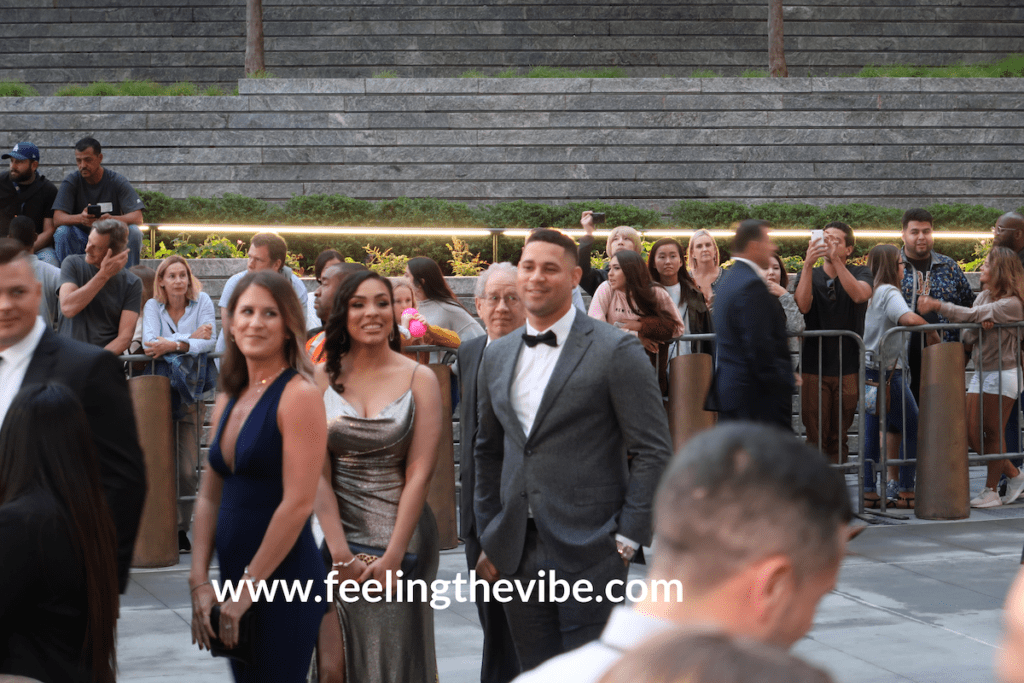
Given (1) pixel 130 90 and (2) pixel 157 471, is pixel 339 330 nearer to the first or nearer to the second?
(2) pixel 157 471

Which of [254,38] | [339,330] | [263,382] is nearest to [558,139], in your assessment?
[254,38]

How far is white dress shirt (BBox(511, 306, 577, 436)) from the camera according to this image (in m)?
4.47

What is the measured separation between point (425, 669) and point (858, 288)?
6.42 m

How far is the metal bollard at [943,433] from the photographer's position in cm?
888

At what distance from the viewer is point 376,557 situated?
4.46 metres

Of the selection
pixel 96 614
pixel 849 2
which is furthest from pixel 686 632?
pixel 849 2

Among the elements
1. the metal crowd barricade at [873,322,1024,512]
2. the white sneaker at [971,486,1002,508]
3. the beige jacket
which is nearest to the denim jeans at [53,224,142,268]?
the metal crowd barricade at [873,322,1024,512]

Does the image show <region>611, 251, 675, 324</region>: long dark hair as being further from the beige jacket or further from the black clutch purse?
the black clutch purse

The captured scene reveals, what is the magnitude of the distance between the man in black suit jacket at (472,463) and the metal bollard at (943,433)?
436 centimetres

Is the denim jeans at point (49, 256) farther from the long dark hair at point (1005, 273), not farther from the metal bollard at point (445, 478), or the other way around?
the long dark hair at point (1005, 273)

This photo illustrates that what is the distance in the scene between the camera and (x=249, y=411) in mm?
3982

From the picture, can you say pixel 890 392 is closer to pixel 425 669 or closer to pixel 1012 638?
pixel 425 669

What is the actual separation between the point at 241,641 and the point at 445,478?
4.32 meters

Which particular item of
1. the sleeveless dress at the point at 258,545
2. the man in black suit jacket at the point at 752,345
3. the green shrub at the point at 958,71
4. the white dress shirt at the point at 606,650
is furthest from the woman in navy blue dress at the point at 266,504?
the green shrub at the point at 958,71
